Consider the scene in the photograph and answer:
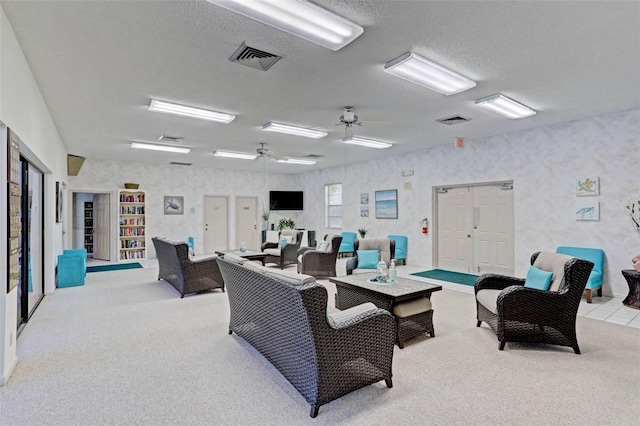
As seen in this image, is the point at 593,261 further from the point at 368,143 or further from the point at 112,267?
the point at 112,267

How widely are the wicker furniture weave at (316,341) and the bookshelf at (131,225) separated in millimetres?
7508

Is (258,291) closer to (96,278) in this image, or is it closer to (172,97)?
(172,97)

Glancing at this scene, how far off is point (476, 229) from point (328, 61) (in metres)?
5.14

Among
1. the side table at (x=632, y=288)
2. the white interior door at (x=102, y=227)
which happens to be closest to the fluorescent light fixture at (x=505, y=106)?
the side table at (x=632, y=288)

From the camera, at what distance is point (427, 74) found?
132 inches

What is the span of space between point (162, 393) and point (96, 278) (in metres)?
5.21

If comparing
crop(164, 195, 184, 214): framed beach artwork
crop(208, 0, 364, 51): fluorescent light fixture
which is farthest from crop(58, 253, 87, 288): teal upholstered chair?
crop(208, 0, 364, 51): fluorescent light fixture

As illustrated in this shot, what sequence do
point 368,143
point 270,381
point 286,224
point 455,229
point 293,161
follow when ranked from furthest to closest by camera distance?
point 286,224
point 293,161
point 455,229
point 368,143
point 270,381

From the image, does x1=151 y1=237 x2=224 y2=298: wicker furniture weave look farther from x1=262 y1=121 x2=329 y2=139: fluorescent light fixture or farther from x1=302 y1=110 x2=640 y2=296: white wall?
x1=302 y1=110 x2=640 y2=296: white wall

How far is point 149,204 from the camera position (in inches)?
362

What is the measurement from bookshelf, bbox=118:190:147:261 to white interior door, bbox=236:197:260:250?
2.73 metres

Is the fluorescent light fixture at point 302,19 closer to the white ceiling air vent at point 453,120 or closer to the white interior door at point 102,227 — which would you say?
the white ceiling air vent at point 453,120

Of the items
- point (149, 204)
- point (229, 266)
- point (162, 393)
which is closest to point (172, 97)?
point (229, 266)

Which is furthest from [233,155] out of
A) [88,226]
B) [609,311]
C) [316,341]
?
[609,311]
